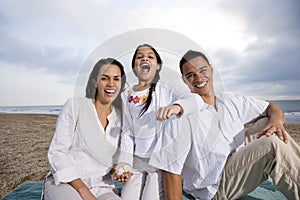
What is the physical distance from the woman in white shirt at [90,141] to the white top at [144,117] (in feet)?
0.27

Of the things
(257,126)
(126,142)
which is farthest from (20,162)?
(257,126)

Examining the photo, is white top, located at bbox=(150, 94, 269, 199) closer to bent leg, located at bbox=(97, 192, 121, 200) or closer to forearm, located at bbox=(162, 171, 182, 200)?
forearm, located at bbox=(162, 171, 182, 200)

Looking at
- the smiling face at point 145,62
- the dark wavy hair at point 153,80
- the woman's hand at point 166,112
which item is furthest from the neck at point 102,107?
the woman's hand at point 166,112

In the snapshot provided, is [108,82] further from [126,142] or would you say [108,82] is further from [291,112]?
[291,112]

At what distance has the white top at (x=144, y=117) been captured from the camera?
1849 millimetres

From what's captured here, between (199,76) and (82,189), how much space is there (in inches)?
45.6

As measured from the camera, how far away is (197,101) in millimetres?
1809

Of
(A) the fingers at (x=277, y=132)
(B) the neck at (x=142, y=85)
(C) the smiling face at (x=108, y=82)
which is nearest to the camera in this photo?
(A) the fingers at (x=277, y=132)

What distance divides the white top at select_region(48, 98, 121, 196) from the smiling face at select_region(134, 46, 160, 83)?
44 centimetres

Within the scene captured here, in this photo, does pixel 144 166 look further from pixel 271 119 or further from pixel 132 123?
pixel 271 119

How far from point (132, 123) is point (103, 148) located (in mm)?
289

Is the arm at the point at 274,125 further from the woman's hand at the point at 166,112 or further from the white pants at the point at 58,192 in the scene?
the white pants at the point at 58,192

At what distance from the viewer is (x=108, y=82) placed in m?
1.82

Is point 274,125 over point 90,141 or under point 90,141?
over
